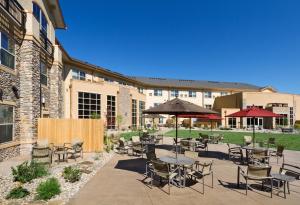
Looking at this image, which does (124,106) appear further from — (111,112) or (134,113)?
(134,113)

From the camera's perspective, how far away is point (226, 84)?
225 ft

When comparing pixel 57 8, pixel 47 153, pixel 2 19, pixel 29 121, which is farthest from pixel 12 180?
pixel 57 8

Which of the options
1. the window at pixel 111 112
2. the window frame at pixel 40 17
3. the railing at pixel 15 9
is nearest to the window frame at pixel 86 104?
the window at pixel 111 112

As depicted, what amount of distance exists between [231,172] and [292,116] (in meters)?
46.9

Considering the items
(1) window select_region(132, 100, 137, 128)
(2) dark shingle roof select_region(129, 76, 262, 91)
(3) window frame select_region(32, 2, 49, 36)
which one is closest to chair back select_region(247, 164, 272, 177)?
(3) window frame select_region(32, 2, 49, 36)

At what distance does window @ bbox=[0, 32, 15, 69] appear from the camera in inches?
486

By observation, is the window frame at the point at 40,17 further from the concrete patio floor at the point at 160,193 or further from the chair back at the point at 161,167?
the chair back at the point at 161,167

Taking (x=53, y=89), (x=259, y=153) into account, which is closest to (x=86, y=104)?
(x=53, y=89)

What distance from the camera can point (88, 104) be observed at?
30359 millimetres

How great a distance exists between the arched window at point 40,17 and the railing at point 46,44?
0.59m

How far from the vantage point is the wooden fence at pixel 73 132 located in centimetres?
1538

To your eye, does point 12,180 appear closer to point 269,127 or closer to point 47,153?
point 47,153

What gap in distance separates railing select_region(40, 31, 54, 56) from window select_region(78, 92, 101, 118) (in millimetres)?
9992

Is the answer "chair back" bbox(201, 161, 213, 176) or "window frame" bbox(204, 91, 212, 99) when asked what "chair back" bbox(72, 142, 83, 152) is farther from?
"window frame" bbox(204, 91, 212, 99)
